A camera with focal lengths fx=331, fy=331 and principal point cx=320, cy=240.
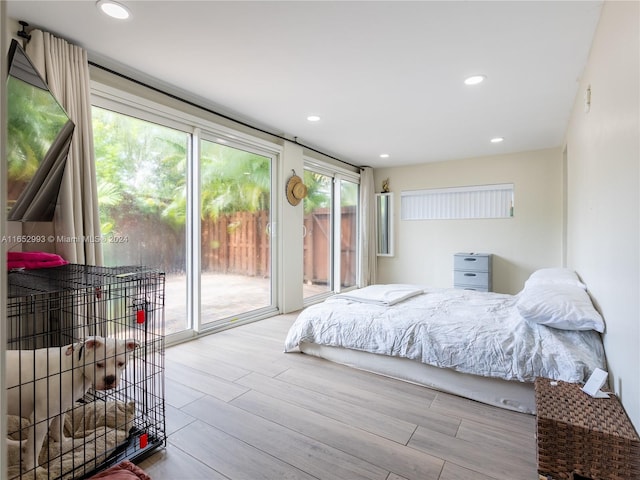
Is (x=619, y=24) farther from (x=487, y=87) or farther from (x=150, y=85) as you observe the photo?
(x=150, y=85)

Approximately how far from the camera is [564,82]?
2.72m

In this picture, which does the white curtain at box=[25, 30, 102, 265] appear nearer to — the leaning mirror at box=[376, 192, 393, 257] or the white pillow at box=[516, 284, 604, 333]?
the white pillow at box=[516, 284, 604, 333]

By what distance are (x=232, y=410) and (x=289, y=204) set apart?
2775mm

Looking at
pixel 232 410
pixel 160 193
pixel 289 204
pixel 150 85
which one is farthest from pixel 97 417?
pixel 289 204

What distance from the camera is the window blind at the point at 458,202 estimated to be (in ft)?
17.0

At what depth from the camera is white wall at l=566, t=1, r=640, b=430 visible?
51.5 inches

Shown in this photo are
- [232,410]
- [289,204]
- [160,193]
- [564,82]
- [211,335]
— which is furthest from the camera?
[289,204]

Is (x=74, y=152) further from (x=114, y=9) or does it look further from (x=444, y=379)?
(x=444, y=379)

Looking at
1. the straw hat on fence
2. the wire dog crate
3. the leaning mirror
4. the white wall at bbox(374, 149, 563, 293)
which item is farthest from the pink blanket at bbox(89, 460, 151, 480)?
the leaning mirror

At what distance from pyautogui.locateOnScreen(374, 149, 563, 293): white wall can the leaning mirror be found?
122 mm

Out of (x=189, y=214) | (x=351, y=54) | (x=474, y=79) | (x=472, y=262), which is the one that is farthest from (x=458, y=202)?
(x=189, y=214)

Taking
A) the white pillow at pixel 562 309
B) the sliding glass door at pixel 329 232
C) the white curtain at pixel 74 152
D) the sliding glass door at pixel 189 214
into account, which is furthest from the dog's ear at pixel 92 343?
the sliding glass door at pixel 329 232

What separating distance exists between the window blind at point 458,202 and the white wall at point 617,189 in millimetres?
2970

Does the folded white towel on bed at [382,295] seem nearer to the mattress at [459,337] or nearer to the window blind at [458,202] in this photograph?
the mattress at [459,337]
